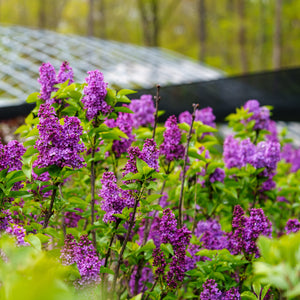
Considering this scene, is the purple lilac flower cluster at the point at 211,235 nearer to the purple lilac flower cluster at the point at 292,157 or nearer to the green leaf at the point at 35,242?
the green leaf at the point at 35,242

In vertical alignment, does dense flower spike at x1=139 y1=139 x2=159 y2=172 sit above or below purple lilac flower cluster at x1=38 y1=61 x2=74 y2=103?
below

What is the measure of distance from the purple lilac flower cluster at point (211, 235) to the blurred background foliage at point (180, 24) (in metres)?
21.6

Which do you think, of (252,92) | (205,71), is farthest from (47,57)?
(252,92)

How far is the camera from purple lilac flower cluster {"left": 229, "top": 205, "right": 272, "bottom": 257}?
5.65ft

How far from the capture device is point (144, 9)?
2348 cm

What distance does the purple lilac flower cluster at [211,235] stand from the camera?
2.14 m

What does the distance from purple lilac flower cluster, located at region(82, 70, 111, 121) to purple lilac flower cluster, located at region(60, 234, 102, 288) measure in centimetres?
62

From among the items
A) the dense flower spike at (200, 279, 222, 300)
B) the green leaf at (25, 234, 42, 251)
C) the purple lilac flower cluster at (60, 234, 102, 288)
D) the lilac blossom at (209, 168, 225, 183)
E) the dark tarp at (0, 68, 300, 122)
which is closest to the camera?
the green leaf at (25, 234, 42, 251)

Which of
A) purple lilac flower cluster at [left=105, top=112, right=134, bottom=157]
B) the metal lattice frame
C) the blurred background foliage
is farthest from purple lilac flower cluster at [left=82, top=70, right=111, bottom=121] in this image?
the blurred background foliage

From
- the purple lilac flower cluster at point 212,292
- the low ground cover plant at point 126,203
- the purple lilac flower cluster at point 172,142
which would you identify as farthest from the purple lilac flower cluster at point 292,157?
the purple lilac flower cluster at point 212,292

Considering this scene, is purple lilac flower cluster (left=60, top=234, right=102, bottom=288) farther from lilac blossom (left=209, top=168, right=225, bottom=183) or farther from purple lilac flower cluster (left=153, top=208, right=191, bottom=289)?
lilac blossom (left=209, top=168, right=225, bottom=183)

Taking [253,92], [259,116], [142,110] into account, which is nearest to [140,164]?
[142,110]

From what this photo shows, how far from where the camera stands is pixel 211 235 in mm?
2160

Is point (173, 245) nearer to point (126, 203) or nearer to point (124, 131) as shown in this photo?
point (126, 203)
